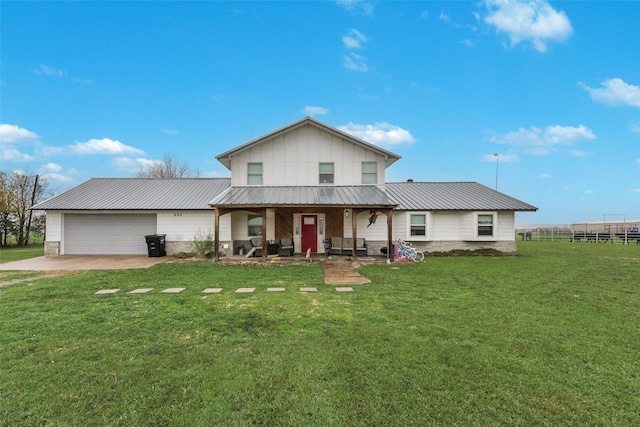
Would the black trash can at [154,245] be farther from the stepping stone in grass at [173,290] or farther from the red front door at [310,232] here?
the stepping stone in grass at [173,290]

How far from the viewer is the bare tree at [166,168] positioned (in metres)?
32.8

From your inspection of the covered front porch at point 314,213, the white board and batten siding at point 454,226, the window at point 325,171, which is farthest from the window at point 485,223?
the window at point 325,171

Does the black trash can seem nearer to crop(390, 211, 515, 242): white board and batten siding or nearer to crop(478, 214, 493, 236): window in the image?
crop(390, 211, 515, 242): white board and batten siding

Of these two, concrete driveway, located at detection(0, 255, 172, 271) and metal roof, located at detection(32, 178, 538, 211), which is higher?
metal roof, located at detection(32, 178, 538, 211)

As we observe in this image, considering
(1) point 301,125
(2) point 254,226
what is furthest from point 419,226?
(2) point 254,226

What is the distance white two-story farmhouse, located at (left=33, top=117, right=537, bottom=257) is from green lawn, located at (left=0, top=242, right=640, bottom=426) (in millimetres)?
7872

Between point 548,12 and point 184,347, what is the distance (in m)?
17.9

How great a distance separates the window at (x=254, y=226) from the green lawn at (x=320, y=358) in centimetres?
815

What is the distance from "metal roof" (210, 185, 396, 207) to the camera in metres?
12.1

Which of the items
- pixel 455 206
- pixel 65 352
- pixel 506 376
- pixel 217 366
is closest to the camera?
pixel 506 376

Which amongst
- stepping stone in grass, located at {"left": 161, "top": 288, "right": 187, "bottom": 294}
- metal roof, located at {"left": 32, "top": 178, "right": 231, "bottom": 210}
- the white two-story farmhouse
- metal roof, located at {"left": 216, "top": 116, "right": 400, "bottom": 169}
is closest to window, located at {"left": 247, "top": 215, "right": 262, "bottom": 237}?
the white two-story farmhouse

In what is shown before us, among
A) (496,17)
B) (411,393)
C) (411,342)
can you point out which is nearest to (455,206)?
(496,17)

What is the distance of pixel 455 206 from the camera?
15.1 metres

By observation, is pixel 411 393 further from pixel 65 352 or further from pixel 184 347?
pixel 65 352
